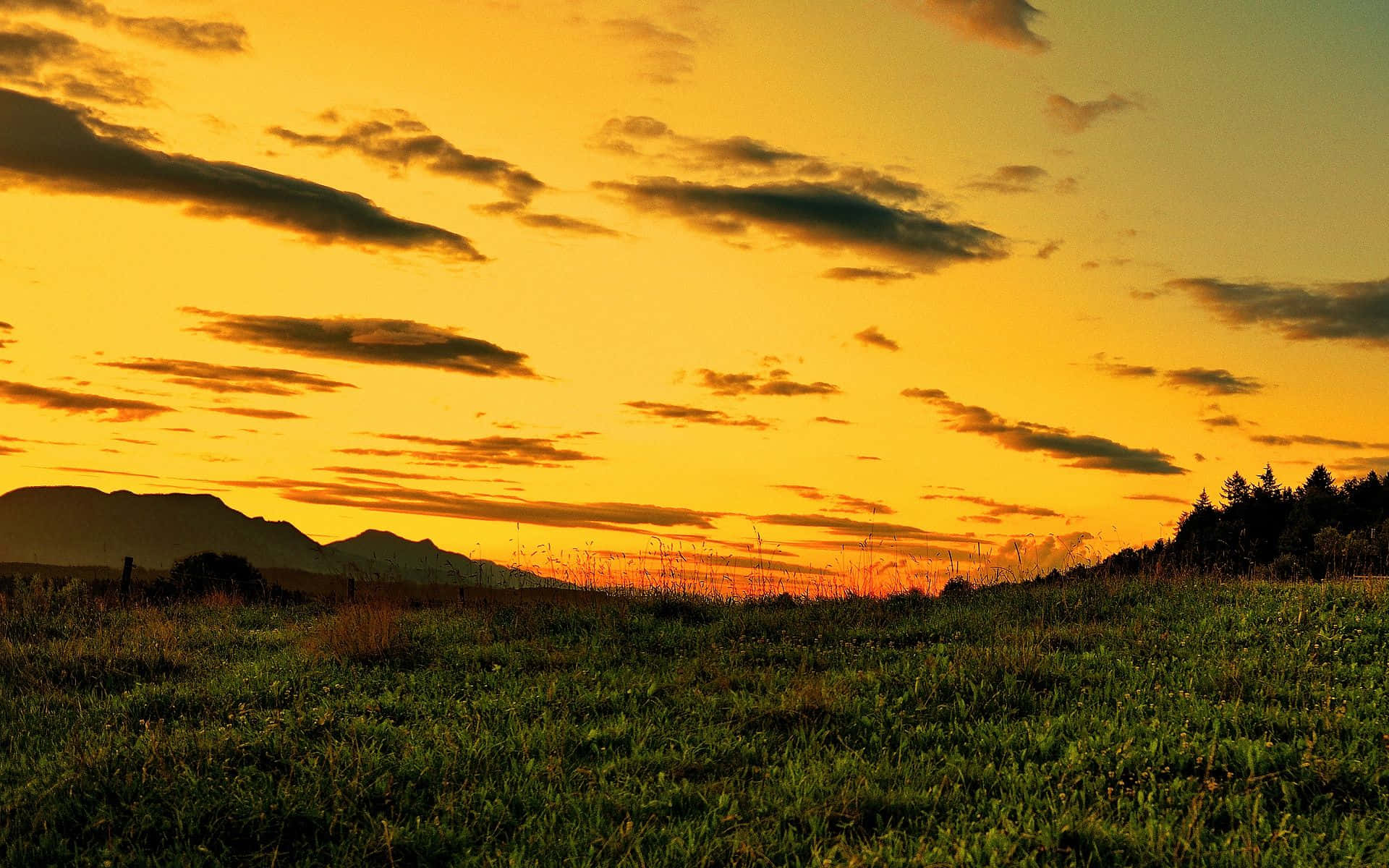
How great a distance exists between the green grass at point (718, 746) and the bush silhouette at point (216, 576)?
9.91 m

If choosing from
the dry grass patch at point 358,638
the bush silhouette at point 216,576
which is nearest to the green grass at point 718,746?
the dry grass patch at point 358,638

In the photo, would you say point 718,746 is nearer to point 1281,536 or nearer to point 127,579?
point 127,579

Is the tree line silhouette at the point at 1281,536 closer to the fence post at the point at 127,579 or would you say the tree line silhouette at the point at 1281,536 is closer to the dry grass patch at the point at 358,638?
the dry grass patch at the point at 358,638

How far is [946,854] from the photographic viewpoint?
270 inches

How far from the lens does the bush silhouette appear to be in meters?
25.8

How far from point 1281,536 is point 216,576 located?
37158 millimetres

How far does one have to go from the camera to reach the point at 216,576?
87.4 ft

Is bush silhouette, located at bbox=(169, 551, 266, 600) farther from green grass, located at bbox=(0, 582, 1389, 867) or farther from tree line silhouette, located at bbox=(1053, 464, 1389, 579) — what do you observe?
tree line silhouette, located at bbox=(1053, 464, 1389, 579)

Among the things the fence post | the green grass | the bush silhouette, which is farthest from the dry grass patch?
the fence post

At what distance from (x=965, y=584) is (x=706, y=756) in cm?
1406

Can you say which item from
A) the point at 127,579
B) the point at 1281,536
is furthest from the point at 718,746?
the point at 1281,536

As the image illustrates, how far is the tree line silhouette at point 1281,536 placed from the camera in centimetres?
2592

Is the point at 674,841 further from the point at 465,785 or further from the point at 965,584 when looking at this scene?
the point at 965,584

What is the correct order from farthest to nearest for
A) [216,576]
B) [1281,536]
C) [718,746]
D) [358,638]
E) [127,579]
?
[1281,536], [216,576], [127,579], [358,638], [718,746]
